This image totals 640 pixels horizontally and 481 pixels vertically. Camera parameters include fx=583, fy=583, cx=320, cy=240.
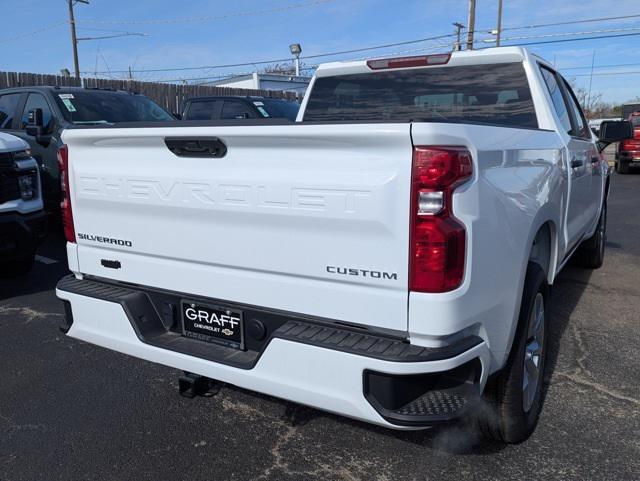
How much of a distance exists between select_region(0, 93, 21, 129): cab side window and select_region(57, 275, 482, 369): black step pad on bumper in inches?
229

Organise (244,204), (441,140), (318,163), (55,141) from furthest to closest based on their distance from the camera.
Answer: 1. (55,141)
2. (244,204)
3. (318,163)
4. (441,140)

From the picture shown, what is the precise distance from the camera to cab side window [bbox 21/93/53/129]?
7375 millimetres

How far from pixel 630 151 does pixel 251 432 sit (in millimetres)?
16391

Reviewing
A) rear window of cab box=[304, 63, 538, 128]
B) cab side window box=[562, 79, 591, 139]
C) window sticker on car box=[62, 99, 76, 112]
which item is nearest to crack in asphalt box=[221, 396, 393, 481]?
rear window of cab box=[304, 63, 538, 128]

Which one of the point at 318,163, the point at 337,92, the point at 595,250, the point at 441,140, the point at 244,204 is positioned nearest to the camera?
the point at 441,140

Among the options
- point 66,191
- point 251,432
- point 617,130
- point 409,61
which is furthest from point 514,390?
point 617,130

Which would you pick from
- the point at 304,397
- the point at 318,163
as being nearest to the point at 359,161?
the point at 318,163

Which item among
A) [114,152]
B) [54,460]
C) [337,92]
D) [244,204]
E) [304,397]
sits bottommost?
[54,460]

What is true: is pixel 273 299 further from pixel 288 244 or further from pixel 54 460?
pixel 54 460

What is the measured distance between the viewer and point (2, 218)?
4961mm

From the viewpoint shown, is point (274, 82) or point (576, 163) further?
point (274, 82)

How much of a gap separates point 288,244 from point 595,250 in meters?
4.78

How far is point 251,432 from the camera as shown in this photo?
308 cm

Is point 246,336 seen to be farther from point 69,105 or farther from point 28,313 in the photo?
point 69,105
